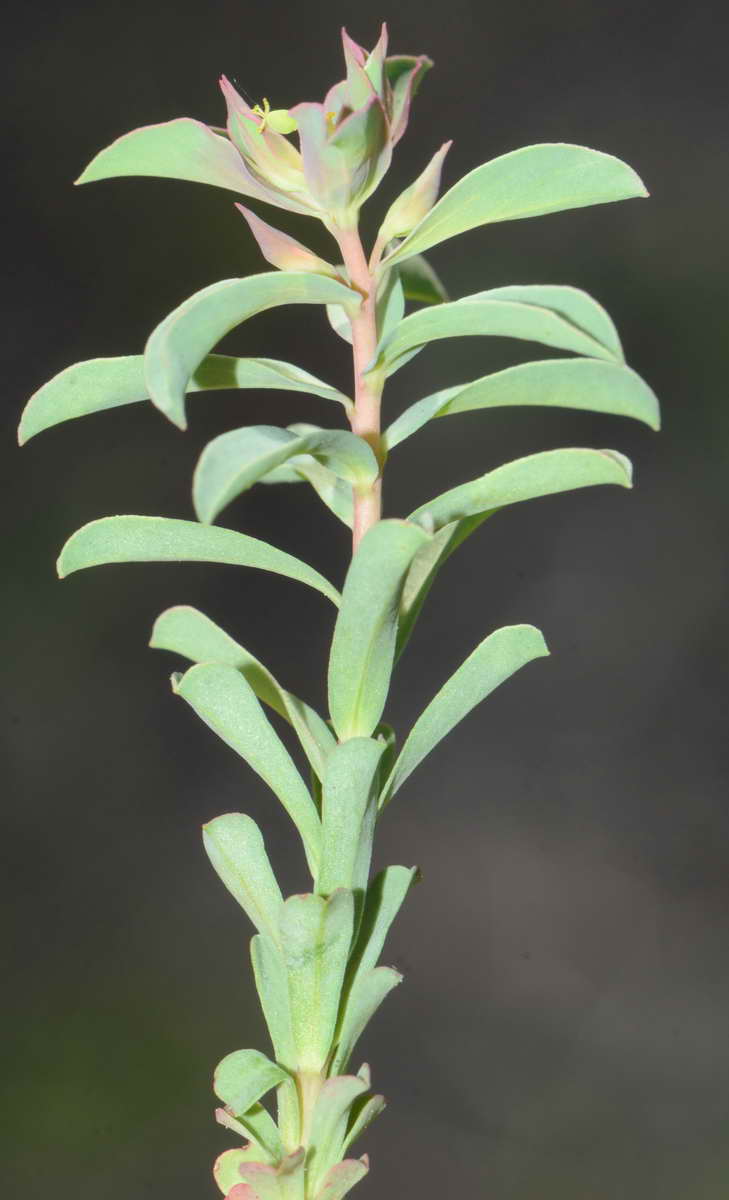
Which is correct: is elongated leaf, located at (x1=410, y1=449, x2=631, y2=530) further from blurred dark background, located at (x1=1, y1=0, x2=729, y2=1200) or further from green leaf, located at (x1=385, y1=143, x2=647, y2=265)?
blurred dark background, located at (x1=1, y1=0, x2=729, y2=1200)

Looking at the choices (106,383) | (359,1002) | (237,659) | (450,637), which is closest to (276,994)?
(359,1002)

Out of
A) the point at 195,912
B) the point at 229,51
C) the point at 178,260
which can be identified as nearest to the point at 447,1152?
the point at 195,912

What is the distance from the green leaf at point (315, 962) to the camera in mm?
419

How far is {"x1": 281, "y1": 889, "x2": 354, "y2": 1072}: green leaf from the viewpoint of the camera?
16.5 inches

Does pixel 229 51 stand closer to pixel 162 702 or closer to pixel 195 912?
pixel 162 702

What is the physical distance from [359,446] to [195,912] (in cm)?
151

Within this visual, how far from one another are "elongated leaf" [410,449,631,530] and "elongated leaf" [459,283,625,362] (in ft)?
0.12

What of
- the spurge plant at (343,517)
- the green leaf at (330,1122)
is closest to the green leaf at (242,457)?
the spurge plant at (343,517)

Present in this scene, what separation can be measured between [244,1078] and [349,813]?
0.34ft

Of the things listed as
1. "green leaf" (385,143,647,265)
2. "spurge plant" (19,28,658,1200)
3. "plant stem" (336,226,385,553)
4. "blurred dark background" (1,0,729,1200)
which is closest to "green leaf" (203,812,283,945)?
"spurge plant" (19,28,658,1200)

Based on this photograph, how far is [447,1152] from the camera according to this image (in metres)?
1.73

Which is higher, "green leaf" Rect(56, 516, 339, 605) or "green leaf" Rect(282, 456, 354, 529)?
"green leaf" Rect(282, 456, 354, 529)

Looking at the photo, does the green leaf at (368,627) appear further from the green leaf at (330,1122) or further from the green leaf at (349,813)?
the green leaf at (330,1122)

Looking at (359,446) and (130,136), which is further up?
(130,136)
